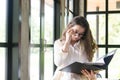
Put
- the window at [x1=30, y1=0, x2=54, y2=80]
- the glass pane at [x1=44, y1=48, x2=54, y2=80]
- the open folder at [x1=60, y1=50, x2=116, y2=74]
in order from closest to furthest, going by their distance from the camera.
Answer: the open folder at [x1=60, y1=50, x2=116, y2=74] → the window at [x1=30, y1=0, x2=54, y2=80] → the glass pane at [x1=44, y1=48, x2=54, y2=80]

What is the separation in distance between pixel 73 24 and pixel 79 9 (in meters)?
5.32

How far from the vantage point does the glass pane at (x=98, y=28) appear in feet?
24.1

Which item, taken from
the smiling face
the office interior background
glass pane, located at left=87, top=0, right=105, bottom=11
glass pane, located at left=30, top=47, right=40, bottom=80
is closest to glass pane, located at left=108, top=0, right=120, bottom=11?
glass pane, located at left=87, top=0, right=105, bottom=11

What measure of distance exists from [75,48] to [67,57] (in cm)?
13

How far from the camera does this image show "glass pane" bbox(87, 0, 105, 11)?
7.55m

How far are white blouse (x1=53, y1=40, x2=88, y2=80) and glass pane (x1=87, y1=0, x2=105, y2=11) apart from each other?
18.3 feet

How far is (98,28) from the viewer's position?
7.36m

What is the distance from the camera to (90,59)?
7.10 ft

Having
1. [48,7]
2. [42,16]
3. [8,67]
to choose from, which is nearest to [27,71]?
[8,67]

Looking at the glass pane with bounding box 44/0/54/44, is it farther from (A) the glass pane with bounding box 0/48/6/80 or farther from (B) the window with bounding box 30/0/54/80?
(A) the glass pane with bounding box 0/48/6/80

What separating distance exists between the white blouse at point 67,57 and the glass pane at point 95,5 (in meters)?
5.58

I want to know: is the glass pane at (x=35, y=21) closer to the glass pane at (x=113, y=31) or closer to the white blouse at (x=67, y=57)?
the white blouse at (x=67, y=57)

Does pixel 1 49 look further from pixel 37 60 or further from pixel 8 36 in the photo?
pixel 37 60

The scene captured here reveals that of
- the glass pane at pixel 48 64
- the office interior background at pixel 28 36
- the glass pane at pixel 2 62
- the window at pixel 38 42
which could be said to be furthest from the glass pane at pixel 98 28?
the glass pane at pixel 2 62
